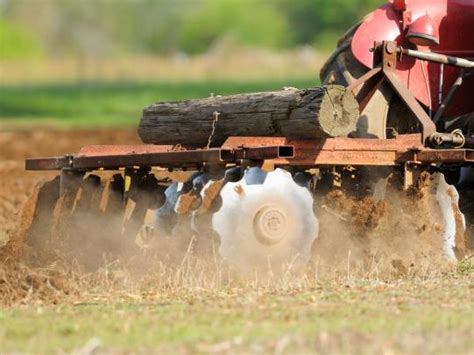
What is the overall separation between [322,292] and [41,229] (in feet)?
9.58

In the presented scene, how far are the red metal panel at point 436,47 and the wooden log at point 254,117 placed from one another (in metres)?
1.40

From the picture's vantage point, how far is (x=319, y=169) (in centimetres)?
1031

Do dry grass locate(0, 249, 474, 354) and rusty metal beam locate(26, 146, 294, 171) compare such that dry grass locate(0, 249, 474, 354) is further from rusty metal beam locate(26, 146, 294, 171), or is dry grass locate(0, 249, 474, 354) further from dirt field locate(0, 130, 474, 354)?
rusty metal beam locate(26, 146, 294, 171)

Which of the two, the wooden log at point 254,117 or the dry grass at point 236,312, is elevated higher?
the wooden log at point 254,117

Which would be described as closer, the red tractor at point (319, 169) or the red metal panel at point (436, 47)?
the red tractor at point (319, 169)

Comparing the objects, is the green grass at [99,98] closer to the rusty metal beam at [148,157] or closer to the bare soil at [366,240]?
the rusty metal beam at [148,157]

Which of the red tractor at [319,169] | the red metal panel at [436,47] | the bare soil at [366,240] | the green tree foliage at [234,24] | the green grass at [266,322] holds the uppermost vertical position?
the green tree foliage at [234,24]

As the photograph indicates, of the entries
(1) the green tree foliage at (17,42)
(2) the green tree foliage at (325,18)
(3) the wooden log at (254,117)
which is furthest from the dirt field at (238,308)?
(1) the green tree foliage at (17,42)

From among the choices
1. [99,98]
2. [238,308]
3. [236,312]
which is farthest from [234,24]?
[236,312]

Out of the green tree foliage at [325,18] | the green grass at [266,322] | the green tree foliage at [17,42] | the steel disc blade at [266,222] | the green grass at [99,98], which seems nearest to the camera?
the green grass at [266,322]

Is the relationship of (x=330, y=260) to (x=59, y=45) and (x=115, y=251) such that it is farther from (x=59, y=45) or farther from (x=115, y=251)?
(x=59, y=45)

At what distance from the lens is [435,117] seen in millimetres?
11297

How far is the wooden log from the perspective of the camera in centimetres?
963

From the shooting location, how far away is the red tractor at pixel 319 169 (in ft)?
31.2
